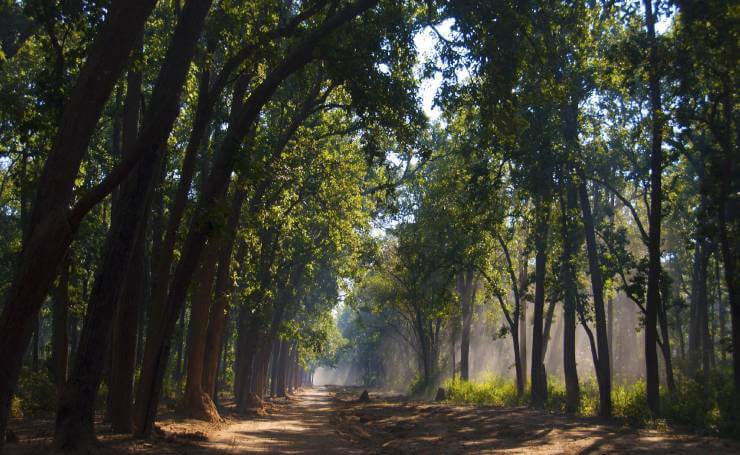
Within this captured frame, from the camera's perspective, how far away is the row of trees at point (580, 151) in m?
15.6

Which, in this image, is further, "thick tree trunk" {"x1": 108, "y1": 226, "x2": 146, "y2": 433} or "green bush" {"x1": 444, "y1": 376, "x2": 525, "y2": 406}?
"green bush" {"x1": 444, "y1": 376, "x2": 525, "y2": 406}

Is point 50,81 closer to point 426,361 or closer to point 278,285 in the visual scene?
point 278,285

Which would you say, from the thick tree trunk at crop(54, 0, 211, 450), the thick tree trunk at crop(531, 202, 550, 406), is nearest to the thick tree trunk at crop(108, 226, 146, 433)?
the thick tree trunk at crop(54, 0, 211, 450)

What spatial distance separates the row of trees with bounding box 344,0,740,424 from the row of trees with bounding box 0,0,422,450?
2.86 metres

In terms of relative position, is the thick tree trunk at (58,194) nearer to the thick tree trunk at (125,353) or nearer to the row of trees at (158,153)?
the row of trees at (158,153)

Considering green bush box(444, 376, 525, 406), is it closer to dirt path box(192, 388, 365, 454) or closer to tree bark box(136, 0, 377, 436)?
dirt path box(192, 388, 365, 454)

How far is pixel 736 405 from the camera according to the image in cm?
1738

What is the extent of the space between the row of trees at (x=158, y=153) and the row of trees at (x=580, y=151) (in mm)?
2864

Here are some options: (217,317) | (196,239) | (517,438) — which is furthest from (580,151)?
(196,239)

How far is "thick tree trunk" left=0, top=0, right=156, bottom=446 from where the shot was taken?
896 cm

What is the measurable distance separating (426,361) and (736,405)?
34.9 meters

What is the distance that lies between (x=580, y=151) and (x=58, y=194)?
800 inches

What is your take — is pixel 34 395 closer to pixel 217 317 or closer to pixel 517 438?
pixel 217 317

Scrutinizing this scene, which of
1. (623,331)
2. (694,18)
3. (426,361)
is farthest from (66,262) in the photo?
(623,331)
